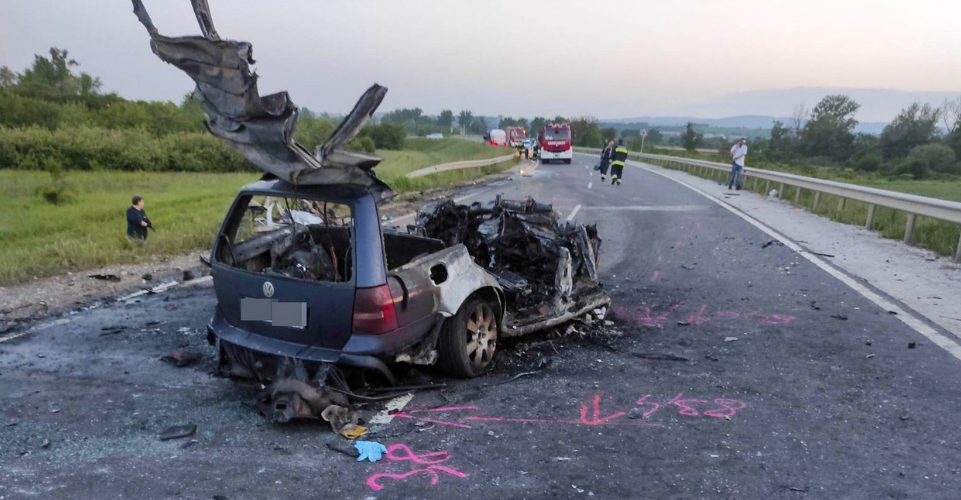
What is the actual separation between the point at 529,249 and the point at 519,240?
140 mm

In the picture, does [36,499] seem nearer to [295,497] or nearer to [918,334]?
[295,497]

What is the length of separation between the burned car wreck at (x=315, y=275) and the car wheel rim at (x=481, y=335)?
0.5 inches

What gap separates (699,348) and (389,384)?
2786 mm

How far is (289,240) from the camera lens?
16.1 ft

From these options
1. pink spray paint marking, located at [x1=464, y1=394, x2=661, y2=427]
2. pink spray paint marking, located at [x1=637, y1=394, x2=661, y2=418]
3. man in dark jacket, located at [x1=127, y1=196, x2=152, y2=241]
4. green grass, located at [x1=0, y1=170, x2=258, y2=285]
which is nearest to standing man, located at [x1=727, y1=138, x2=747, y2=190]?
green grass, located at [x1=0, y1=170, x2=258, y2=285]

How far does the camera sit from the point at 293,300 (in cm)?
405

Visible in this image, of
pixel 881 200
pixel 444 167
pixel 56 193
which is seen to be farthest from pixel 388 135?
pixel 881 200

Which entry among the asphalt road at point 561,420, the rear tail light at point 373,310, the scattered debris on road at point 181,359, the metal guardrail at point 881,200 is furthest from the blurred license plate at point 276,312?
the metal guardrail at point 881,200

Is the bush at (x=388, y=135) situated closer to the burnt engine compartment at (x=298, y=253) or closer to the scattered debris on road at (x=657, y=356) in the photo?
the burnt engine compartment at (x=298, y=253)

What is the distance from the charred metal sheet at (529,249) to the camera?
228 inches

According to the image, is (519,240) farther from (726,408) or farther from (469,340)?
(726,408)

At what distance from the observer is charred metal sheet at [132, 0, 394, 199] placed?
3492 mm

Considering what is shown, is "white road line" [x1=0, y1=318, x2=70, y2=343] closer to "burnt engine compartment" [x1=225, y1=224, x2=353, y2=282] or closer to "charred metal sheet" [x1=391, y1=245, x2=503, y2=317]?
"burnt engine compartment" [x1=225, y1=224, x2=353, y2=282]

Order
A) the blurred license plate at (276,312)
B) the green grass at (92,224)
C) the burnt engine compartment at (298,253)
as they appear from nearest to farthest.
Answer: the blurred license plate at (276,312) < the burnt engine compartment at (298,253) < the green grass at (92,224)
